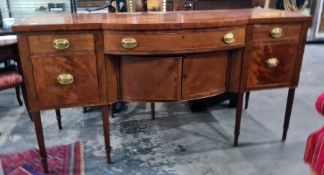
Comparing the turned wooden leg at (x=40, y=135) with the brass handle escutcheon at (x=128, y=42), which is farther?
the turned wooden leg at (x=40, y=135)

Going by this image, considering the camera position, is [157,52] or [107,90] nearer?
[157,52]

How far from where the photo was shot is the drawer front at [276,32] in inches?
57.9

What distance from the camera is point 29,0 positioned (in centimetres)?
298

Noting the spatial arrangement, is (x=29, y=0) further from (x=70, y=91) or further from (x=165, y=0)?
(x=70, y=91)

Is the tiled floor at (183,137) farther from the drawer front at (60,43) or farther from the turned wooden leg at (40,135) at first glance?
the drawer front at (60,43)

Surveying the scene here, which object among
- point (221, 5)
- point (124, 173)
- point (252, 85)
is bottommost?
point (124, 173)

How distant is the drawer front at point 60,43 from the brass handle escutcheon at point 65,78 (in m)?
0.11

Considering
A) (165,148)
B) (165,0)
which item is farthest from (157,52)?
(165,0)

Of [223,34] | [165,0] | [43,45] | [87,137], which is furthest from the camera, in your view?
[165,0]

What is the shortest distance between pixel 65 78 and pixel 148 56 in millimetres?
391

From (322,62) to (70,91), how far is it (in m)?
3.24

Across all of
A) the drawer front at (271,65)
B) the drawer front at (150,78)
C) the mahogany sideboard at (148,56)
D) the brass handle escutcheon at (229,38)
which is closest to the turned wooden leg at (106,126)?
the mahogany sideboard at (148,56)

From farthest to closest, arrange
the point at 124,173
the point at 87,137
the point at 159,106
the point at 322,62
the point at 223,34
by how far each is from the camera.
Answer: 1. the point at 322,62
2. the point at 159,106
3. the point at 87,137
4. the point at 124,173
5. the point at 223,34

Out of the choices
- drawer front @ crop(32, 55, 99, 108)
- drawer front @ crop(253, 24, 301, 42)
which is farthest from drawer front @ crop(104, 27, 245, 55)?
drawer front @ crop(253, 24, 301, 42)
